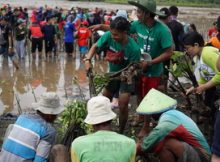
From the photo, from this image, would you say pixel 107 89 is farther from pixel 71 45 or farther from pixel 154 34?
pixel 71 45

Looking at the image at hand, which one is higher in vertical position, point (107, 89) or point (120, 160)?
point (120, 160)

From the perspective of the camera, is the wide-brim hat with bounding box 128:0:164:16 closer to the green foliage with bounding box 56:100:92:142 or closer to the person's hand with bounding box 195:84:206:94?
the person's hand with bounding box 195:84:206:94

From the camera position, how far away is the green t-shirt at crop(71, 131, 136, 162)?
367cm

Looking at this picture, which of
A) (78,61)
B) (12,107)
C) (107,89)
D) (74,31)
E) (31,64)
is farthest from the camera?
(74,31)

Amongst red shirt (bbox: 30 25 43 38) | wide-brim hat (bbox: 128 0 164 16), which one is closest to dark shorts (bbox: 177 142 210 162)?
wide-brim hat (bbox: 128 0 164 16)

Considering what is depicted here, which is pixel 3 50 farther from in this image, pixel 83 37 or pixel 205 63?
pixel 205 63

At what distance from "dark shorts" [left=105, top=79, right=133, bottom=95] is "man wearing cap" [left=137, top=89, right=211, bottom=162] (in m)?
1.58

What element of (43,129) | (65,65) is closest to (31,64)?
(65,65)

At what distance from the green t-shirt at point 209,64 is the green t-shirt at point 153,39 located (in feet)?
2.13

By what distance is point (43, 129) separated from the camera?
14.7 ft

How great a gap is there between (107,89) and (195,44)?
1.34 m

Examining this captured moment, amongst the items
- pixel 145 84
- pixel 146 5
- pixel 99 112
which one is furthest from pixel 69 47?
pixel 99 112

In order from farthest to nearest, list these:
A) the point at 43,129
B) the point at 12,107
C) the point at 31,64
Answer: the point at 31,64 < the point at 12,107 < the point at 43,129

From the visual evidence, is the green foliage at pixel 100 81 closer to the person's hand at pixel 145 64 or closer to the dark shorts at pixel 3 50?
the person's hand at pixel 145 64
